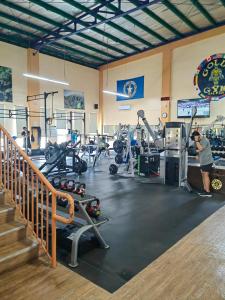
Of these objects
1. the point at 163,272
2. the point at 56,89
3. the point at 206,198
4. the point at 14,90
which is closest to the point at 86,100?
the point at 56,89

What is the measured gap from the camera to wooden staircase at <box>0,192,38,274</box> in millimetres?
2471

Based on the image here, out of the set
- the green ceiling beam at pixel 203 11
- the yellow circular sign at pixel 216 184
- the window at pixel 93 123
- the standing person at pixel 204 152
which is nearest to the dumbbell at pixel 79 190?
the standing person at pixel 204 152

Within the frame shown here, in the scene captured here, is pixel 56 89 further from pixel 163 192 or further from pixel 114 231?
pixel 114 231

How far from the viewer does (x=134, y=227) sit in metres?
3.73

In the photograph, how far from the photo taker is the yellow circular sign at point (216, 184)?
224 inches

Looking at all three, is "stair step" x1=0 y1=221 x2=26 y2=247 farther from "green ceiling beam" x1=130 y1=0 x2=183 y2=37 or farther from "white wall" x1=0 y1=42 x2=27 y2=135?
"white wall" x1=0 y1=42 x2=27 y2=135

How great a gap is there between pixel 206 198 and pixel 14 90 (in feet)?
37.0

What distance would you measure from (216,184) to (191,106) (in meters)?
7.49

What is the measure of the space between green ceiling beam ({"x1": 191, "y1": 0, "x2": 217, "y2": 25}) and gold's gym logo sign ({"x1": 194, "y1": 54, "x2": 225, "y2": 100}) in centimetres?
158

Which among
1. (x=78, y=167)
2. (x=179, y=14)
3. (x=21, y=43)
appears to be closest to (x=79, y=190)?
(x=78, y=167)

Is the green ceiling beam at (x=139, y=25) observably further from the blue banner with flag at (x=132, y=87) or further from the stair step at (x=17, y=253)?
the stair step at (x=17, y=253)

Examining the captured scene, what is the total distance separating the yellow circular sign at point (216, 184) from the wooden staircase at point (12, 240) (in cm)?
464

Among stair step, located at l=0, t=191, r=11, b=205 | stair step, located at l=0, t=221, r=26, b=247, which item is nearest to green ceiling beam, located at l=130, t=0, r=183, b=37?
stair step, located at l=0, t=191, r=11, b=205

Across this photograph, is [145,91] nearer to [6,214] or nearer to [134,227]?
[134,227]
